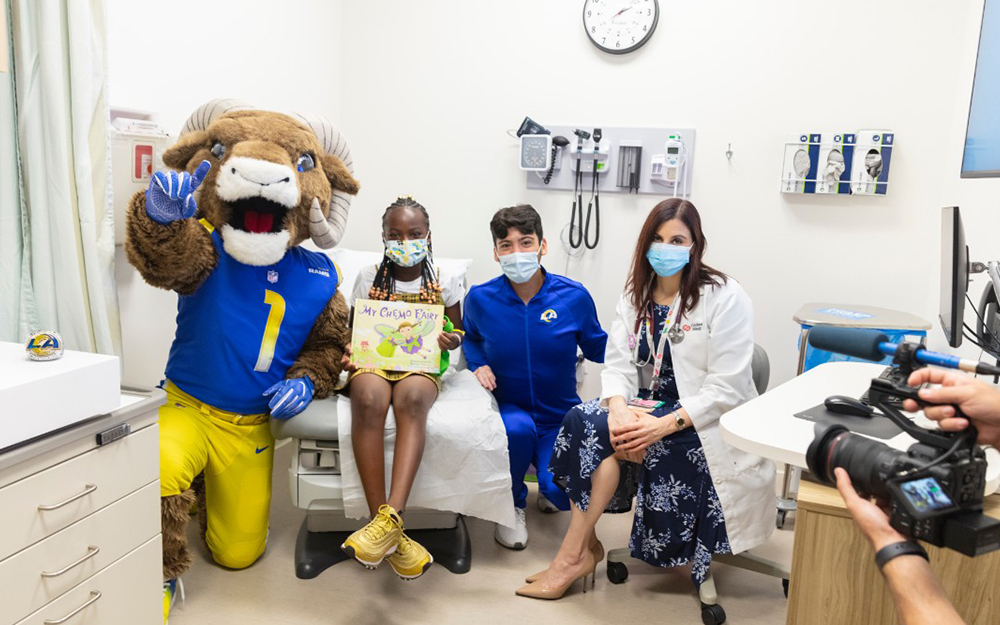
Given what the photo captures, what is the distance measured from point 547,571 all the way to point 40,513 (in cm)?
139

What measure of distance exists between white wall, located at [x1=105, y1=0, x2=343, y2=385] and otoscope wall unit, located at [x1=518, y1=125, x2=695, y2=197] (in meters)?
1.04

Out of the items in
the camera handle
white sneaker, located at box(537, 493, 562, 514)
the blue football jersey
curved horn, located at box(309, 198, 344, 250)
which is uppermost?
curved horn, located at box(309, 198, 344, 250)

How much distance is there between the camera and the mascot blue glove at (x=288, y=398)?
2236 millimetres

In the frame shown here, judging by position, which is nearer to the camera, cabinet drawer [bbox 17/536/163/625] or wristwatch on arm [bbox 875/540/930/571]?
wristwatch on arm [bbox 875/540/930/571]

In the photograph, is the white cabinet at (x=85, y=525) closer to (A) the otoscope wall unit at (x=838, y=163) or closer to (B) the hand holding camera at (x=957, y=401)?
(B) the hand holding camera at (x=957, y=401)

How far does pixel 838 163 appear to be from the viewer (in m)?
2.90

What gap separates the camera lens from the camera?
1.04 metres

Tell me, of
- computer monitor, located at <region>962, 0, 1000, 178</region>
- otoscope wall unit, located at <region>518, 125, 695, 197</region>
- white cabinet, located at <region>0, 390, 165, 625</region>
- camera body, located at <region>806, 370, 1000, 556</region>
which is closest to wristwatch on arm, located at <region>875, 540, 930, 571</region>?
camera body, located at <region>806, 370, 1000, 556</region>

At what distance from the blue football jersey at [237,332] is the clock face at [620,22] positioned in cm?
164

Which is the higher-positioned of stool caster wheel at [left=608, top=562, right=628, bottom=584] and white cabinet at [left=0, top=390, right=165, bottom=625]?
white cabinet at [left=0, top=390, right=165, bottom=625]

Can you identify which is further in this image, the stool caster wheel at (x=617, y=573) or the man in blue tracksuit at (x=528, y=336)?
the man in blue tracksuit at (x=528, y=336)

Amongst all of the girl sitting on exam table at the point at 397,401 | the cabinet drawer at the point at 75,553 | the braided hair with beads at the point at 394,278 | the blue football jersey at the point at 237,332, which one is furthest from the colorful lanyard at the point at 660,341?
the cabinet drawer at the point at 75,553

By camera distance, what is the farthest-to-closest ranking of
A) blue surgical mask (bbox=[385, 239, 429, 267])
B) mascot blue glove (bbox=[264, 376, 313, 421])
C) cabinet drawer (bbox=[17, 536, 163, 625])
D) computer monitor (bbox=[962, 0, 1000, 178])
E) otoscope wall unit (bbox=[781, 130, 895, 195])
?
otoscope wall unit (bbox=[781, 130, 895, 195])
blue surgical mask (bbox=[385, 239, 429, 267])
mascot blue glove (bbox=[264, 376, 313, 421])
computer monitor (bbox=[962, 0, 1000, 178])
cabinet drawer (bbox=[17, 536, 163, 625])

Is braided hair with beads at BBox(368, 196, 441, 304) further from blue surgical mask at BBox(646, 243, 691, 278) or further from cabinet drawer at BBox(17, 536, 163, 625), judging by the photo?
cabinet drawer at BBox(17, 536, 163, 625)
